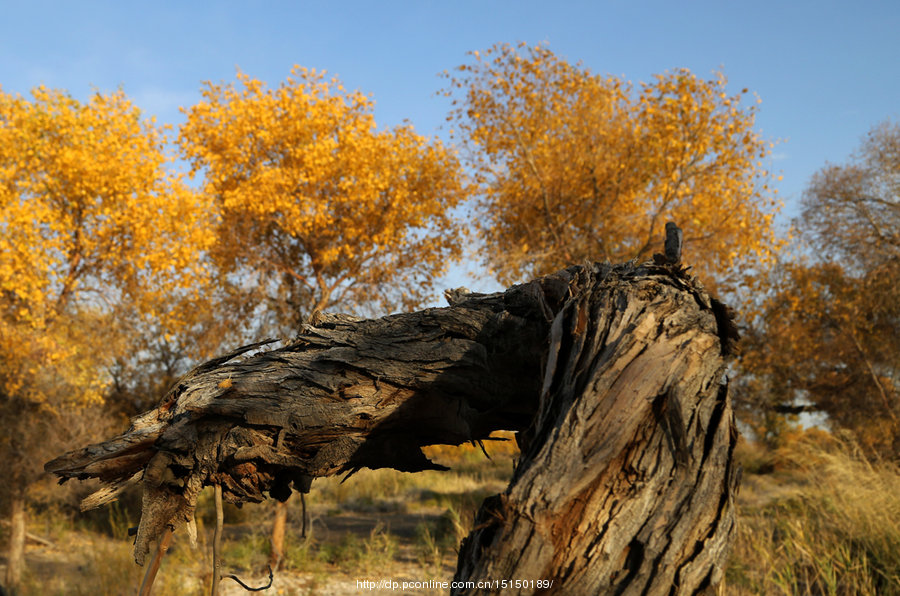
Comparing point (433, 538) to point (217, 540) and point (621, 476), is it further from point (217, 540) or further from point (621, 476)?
point (621, 476)

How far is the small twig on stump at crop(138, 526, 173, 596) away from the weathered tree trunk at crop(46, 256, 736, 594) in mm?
38

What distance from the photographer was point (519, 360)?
2045 mm

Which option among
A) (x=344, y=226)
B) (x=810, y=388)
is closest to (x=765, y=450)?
(x=810, y=388)

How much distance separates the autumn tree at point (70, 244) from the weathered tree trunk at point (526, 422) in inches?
367

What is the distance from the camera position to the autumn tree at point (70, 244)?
9.95 meters

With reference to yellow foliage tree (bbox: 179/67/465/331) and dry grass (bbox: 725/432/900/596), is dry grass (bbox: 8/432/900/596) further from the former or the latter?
yellow foliage tree (bbox: 179/67/465/331)

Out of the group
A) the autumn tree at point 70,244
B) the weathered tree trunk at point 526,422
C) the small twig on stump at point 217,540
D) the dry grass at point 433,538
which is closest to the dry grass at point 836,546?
the dry grass at point 433,538

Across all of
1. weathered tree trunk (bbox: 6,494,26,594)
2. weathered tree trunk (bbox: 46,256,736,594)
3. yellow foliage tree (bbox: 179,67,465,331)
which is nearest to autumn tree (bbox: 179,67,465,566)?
yellow foliage tree (bbox: 179,67,465,331)

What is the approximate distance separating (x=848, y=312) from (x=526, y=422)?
14.7 meters

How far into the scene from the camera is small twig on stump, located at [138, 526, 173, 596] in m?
1.73

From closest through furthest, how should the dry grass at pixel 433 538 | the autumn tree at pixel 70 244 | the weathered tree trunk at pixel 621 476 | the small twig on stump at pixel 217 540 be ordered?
the weathered tree trunk at pixel 621 476 → the small twig on stump at pixel 217 540 → the dry grass at pixel 433 538 → the autumn tree at pixel 70 244

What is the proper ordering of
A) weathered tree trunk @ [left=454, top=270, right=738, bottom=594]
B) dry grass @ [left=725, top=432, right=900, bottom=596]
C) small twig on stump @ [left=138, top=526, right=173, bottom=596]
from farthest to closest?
dry grass @ [left=725, top=432, right=900, bottom=596]
small twig on stump @ [left=138, top=526, right=173, bottom=596]
weathered tree trunk @ [left=454, top=270, right=738, bottom=594]

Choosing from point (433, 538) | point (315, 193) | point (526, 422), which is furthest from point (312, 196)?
point (526, 422)

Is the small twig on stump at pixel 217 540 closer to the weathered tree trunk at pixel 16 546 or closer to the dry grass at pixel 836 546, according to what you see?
the dry grass at pixel 836 546
